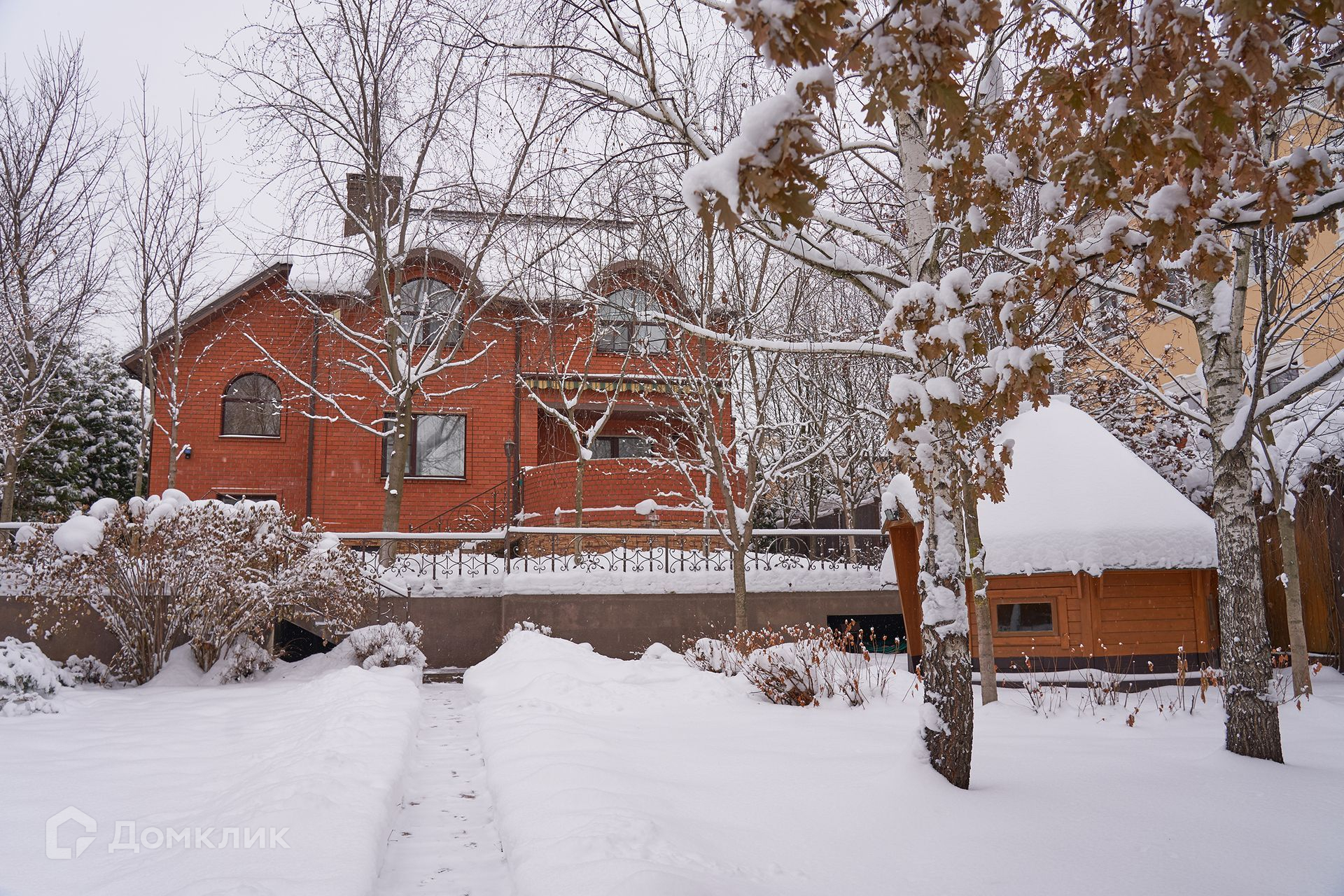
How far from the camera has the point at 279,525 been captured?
12047 mm

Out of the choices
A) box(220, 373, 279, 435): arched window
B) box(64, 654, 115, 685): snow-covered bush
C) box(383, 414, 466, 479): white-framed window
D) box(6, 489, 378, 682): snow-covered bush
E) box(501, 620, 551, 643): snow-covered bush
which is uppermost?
box(220, 373, 279, 435): arched window

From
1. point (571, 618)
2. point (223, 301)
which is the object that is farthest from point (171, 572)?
point (223, 301)

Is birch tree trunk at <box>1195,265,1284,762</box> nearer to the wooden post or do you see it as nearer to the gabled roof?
the wooden post

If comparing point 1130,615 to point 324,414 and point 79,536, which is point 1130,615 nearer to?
point 79,536

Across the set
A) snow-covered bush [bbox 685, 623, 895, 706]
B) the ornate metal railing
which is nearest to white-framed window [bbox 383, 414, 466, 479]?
the ornate metal railing

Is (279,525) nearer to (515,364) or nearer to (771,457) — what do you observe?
(515,364)

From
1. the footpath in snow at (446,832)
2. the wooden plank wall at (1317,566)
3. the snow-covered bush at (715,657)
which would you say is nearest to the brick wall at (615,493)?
the snow-covered bush at (715,657)

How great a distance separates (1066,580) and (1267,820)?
6624mm

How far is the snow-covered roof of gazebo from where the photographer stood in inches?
405

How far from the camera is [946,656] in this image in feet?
16.7

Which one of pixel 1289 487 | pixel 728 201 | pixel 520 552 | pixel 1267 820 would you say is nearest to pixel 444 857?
pixel 728 201

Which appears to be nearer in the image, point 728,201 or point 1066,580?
point 728,201

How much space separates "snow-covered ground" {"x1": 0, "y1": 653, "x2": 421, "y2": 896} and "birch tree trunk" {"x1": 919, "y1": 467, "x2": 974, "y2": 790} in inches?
126

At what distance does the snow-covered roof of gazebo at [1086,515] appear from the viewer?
1028 cm
